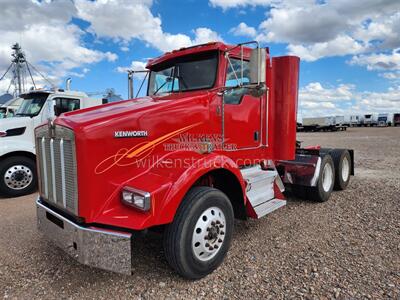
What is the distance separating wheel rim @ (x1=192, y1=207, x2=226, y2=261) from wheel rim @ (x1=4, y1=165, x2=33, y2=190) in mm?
5381

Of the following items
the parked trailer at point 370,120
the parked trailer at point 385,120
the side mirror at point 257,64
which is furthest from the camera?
the parked trailer at point 370,120

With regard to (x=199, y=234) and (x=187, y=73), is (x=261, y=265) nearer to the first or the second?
(x=199, y=234)

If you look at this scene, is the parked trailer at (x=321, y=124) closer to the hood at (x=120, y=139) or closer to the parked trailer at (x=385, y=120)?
the parked trailer at (x=385, y=120)

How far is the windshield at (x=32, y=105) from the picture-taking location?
748 cm

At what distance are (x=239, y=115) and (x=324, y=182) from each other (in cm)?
312

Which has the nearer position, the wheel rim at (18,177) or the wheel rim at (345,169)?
the wheel rim at (18,177)


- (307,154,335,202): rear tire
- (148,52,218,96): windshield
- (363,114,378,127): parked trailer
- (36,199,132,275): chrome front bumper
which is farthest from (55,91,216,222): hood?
(363,114,378,127): parked trailer

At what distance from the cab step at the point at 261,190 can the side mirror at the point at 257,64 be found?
1436 millimetres

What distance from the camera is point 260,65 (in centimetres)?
323

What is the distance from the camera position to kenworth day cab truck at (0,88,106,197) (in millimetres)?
6574

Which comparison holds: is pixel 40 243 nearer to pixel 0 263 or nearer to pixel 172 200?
pixel 0 263

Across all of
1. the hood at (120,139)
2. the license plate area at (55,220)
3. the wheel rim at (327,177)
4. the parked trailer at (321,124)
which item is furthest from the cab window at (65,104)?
the parked trailer at (321,124)

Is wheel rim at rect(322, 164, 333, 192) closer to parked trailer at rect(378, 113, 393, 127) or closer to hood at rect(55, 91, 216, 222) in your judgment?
hood at rect(55, 91, 216, 222)

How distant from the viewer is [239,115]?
4.12m
